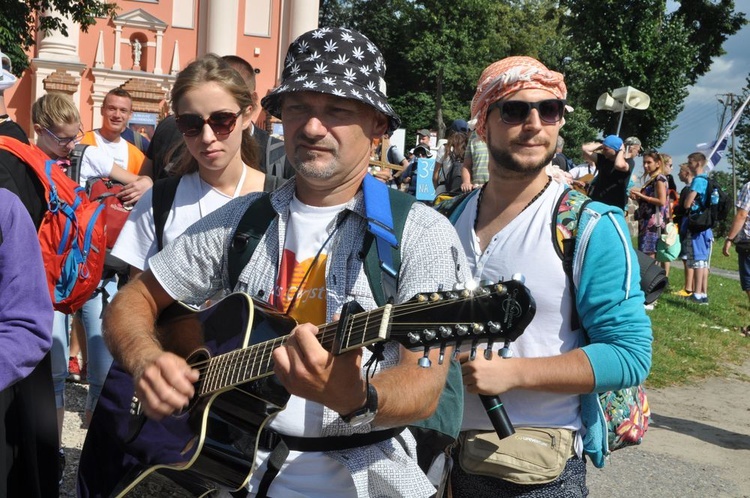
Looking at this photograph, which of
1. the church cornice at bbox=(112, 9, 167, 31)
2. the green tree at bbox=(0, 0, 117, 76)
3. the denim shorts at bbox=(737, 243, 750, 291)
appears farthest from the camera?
the church cornice at bbox=(112, 9, 167, 31)

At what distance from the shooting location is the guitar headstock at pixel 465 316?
175 centimetres

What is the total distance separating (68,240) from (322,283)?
1905mm

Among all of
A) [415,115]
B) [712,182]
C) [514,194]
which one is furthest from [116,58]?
[514,194]

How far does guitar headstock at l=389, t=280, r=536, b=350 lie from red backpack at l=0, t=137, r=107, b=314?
7.06ft

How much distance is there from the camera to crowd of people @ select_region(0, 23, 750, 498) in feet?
6.80

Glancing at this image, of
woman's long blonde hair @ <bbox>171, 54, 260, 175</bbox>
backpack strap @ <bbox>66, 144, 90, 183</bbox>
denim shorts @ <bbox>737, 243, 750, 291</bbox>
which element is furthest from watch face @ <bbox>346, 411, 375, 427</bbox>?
denim shorts @ <bbox>737, 243, 750, 291</bbox>

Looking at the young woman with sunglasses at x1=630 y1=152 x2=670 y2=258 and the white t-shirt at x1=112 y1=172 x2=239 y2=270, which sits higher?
the white t-shirt at x1=112 y1=172 x2=239 y2=270

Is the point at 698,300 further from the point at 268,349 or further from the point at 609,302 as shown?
the point at 268,349

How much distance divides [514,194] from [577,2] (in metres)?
35.6

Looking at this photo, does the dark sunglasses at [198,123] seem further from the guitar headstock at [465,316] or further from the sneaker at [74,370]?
the sneaker at [74,370]

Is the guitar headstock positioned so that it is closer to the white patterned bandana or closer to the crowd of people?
the crowd of people

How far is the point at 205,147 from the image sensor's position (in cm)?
346

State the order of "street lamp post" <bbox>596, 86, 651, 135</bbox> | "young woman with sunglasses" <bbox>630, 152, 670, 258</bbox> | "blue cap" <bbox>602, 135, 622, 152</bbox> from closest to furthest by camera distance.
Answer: "blue cap" <bbox>602, 135, 622, 152</bbox>
"young woman with sunglasses" <bbox>630, 152, 670, 258</bbox>
"street lamp post" <bbox>596, 86, 651, 135</bbox>

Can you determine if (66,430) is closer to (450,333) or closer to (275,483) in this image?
(275,483)
